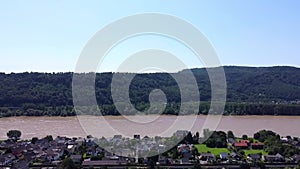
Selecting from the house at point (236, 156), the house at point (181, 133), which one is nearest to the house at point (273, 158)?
the house at point (236, 156)

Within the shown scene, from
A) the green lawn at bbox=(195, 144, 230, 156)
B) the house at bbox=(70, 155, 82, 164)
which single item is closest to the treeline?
the green lawn at bbox=(195, 144, 230, 156)

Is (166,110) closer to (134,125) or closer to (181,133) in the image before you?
(134,125)

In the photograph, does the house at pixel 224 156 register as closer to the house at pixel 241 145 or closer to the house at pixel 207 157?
the house at pixel 207 157

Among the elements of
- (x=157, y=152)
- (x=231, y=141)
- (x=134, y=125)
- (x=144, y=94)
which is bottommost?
(x=157, y=152)

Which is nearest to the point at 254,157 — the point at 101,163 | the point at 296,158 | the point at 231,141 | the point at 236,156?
the point at 236,156

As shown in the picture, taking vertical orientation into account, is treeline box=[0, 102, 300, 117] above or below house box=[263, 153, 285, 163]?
Answer: above

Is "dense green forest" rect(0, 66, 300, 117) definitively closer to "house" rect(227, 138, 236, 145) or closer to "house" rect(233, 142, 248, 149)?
"house" rect(227, 138, 236, 145)
